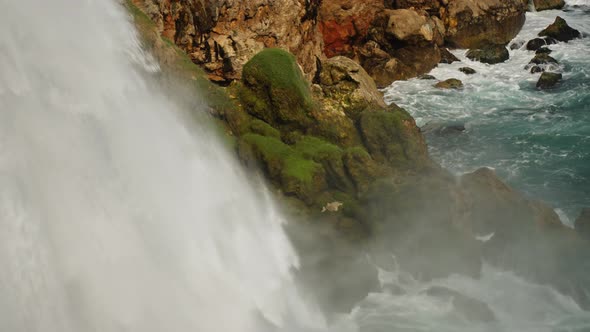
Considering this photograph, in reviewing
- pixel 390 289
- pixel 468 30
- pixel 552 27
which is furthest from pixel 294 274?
pixel 552 27

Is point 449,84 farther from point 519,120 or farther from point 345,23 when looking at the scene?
point 345,23

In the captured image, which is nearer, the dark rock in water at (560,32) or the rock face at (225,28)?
the rock face at (225,28)

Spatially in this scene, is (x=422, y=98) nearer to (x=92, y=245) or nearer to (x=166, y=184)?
(x=166, y=184)

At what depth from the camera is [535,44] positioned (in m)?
34.1

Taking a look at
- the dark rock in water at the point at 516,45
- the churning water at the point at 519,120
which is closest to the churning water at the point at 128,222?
the churning water at the point at 519,120

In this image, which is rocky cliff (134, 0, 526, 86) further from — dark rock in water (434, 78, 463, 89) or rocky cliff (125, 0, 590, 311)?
dark rock in water (434, 78, 463, 89)

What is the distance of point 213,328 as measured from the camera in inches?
435

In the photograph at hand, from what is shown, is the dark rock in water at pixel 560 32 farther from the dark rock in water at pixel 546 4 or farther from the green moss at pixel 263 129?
the green moss at pixel 263 129

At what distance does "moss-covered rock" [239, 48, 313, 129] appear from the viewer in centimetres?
1786

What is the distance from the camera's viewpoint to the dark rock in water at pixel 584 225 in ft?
49.4

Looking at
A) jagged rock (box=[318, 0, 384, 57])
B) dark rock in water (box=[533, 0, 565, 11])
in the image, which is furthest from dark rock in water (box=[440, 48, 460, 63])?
dark rock in water (box=[533, 0, 565, 11])

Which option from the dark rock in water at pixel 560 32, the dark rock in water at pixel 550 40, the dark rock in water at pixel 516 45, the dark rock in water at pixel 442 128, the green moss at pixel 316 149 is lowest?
the dark rock in water at pixel 442 128

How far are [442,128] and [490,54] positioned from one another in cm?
1138

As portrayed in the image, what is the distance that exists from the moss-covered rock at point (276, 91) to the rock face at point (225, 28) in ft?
14.4
